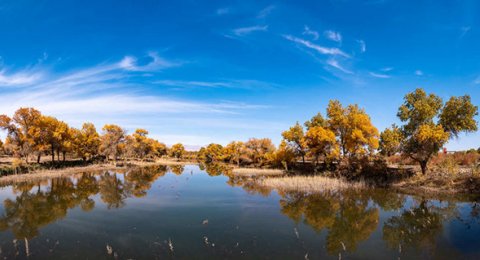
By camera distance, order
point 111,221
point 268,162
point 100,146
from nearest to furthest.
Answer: point 111,221
point 268,162
point 100,146

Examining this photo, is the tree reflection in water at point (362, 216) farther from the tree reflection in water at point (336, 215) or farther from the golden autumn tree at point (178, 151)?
the golden autumn tree at point (178, 151)

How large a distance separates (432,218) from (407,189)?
11.2 metres

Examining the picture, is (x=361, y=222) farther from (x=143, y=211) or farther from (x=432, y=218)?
(x=143, y=211)

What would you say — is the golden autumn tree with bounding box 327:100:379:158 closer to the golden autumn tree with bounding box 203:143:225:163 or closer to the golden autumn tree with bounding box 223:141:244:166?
the golden autumn tree with bounding box 223:141:244:166

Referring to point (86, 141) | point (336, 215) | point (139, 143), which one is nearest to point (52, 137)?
point (86, 141)

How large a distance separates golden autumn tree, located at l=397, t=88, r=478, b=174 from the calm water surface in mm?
7368

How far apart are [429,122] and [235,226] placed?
2729 cm

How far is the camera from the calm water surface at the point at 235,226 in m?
13.3

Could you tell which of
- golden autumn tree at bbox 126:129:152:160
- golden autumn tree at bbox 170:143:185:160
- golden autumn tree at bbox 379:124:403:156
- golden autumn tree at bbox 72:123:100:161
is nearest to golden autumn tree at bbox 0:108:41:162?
golden autumn tree at bbox 72:123:100:161

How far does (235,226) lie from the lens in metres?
17.8

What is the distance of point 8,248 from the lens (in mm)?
13406

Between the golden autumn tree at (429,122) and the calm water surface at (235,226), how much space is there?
737 cm

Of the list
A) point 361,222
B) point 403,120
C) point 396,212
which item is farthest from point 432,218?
point 403,120

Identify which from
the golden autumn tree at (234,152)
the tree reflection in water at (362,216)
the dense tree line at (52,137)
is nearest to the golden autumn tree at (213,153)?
the golden autumn tree at (234,152)
